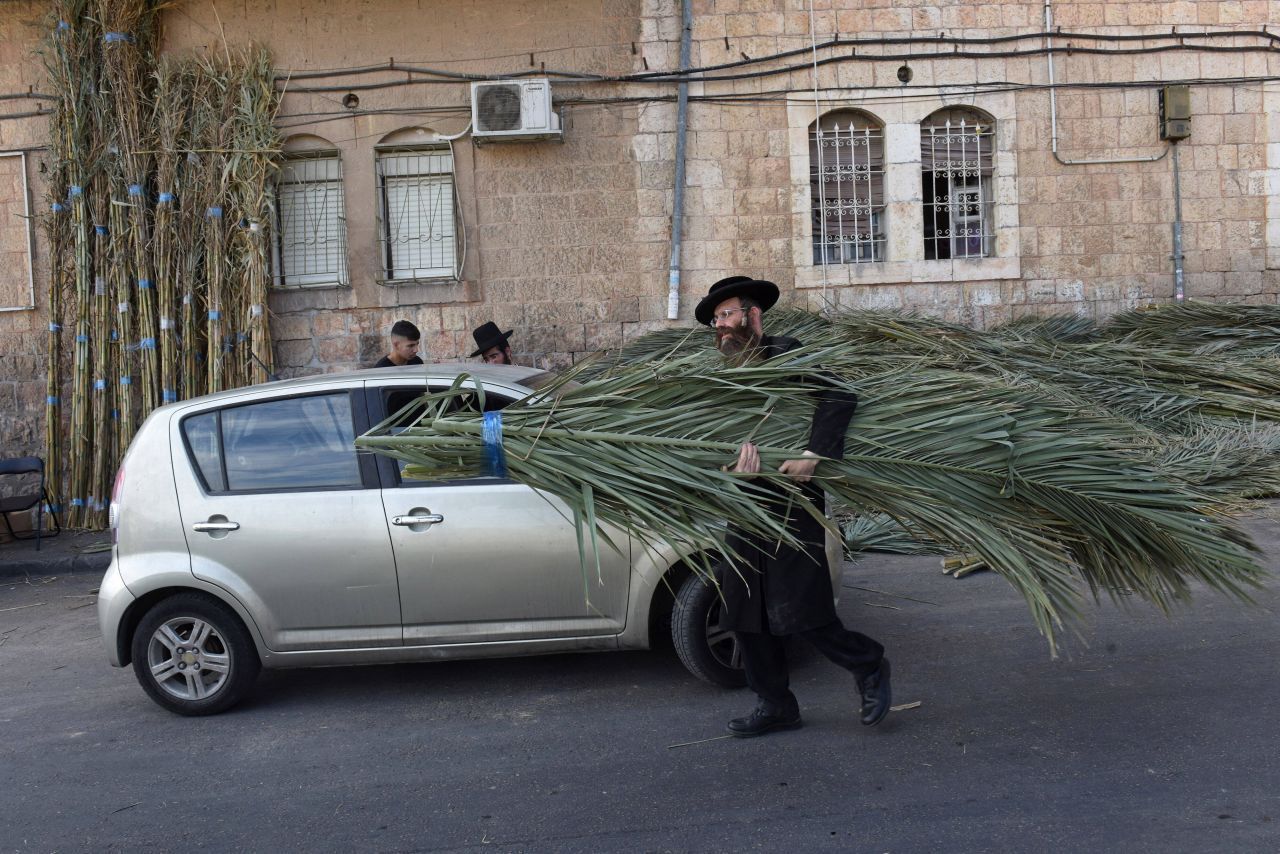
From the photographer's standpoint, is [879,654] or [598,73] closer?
[879,654]

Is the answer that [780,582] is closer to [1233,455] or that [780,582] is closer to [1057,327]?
[1233,455]

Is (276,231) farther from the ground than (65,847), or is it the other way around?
(276,231)

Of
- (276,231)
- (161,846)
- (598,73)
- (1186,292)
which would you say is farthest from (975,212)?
(161,846)

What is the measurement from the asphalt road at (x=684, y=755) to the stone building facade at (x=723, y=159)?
5572 mm

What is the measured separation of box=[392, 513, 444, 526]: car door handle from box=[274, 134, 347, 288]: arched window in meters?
6.55

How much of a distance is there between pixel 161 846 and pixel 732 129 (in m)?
8.56

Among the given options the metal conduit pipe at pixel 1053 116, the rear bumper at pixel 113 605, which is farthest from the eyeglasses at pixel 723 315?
the metal conduit pipe at pixel 1053 116

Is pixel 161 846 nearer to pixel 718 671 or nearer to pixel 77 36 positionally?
pixel 718 671

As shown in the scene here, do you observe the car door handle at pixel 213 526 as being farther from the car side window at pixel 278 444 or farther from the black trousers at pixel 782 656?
the black trousers at pixel 782 656

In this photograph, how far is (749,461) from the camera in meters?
3.93

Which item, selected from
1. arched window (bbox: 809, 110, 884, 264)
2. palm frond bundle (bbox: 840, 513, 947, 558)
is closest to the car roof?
palm frond bundle (bbox: 840, 513, 947, 558)

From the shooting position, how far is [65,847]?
371cm

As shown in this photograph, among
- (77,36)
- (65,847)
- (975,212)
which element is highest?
(77,36)

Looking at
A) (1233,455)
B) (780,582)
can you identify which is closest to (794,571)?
(780,582)
